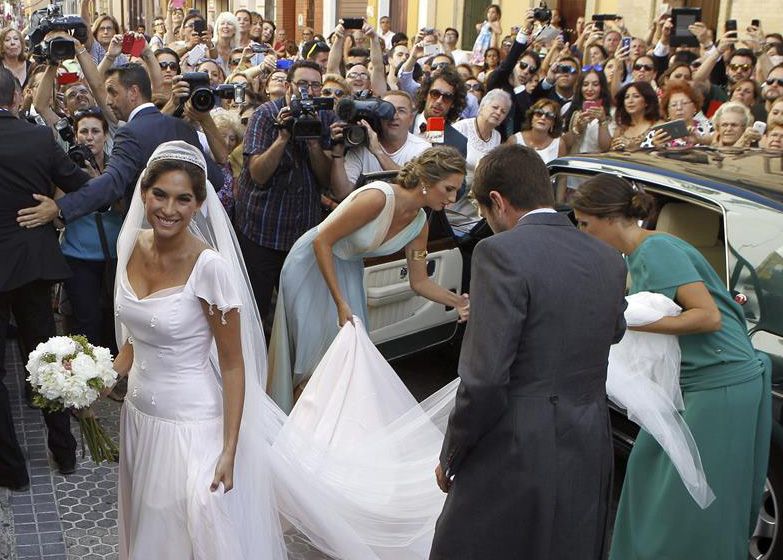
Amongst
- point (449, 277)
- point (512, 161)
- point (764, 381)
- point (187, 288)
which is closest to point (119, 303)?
point (187, 288)

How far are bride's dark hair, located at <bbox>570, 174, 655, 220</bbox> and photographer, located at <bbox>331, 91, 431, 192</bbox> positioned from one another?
107 inches

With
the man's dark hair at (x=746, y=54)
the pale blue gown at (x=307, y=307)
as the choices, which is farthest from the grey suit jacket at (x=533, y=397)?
the man's dark hair at (x=746, y=54)

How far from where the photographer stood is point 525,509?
3158 millimetres

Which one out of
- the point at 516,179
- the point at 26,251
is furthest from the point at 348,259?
the point at 516,179

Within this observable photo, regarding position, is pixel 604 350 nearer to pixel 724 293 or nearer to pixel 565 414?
pixel 565 414

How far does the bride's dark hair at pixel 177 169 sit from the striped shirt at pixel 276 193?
2.65m

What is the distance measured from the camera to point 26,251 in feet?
17.2

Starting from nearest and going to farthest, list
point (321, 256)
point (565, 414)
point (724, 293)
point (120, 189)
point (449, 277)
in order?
point (565, 414) < point (724, 293) < point (321, 256) < point (120, 189) < point (449, 277)

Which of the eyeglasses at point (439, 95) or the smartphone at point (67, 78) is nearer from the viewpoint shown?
the eyeglasses at point (439, 95)

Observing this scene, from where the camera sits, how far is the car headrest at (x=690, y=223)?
17.4ft

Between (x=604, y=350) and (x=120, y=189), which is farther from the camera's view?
(x=120, y=189)

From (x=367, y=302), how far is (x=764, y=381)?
8.36 feet

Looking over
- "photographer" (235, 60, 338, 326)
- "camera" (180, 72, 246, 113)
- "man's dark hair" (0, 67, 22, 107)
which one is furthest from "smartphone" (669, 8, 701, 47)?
"man's dark hair" (0, 67, 22, 107)

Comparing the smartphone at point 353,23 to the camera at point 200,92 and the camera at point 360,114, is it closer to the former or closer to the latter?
the camera at point 360,114
